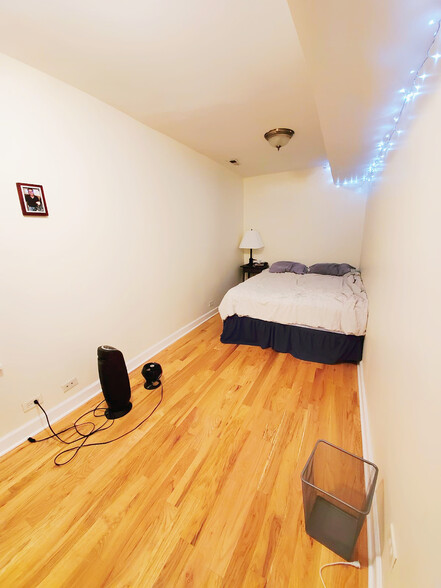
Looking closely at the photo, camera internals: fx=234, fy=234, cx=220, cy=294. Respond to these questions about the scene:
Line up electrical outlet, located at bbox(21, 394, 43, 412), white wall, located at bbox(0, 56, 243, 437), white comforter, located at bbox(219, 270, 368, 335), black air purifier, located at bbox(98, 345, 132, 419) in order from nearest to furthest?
white wall, located at bbox(0, 56, 243, 437) → electrical outlet, located at bbox(21, 394, 43, 412) → black air purifier, located at bbox(98, 345, 132, 419) → white comforter, located at bbox(219, 270, 368, 335)

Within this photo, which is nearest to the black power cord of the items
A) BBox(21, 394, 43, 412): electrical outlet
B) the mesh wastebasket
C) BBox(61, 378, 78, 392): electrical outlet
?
BBox(21, 394, 43, 412): electrical outlet

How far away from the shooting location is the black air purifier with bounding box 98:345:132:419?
173 cm

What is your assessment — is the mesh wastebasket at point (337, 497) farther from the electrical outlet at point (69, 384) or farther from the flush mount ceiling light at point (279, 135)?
the flush mount ceiling light at point (279, 135)

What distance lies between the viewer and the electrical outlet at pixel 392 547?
794 mm

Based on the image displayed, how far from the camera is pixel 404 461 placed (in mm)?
831

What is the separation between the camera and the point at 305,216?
411cm

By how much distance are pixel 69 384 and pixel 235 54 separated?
2.55m

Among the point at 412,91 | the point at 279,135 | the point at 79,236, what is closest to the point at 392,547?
the point at 412,91

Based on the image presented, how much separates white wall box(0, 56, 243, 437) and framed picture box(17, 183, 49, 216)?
0.11 ft

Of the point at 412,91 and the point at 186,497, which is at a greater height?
the point at 412,91

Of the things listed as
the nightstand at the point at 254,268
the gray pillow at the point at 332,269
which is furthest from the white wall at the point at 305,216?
the gray pillow at the point at 332,269

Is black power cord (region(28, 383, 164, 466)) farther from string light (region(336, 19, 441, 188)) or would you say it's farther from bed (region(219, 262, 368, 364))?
string light (region(336, 19, 441, 188))

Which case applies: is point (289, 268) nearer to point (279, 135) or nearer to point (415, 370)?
point (279, 135)

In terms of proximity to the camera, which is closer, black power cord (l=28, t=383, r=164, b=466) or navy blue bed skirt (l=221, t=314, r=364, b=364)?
black power cord (l=28, t=383, r=164, b=466)
